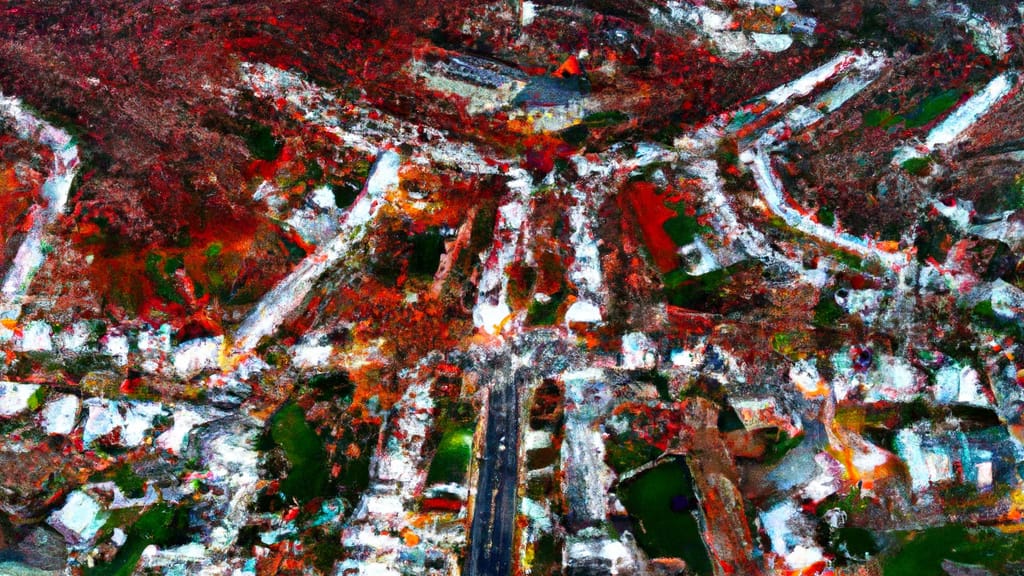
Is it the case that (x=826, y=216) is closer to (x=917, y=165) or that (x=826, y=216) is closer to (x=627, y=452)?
(x=917, y=165)

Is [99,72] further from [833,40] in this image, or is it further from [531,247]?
[833,40]

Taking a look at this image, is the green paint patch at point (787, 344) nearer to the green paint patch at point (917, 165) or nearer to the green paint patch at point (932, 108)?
the green paint patch at point (917, 165)

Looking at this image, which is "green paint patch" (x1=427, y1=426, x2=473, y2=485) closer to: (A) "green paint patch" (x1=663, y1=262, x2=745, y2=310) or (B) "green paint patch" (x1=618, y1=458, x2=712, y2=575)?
(B) "green paint patch" (x1=618, y1=458, x2=712, y2=575)

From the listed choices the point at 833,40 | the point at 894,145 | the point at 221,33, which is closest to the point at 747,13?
the point at 833,40

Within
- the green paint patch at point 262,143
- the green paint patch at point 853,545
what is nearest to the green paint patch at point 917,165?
the green paint patch at point 853,545

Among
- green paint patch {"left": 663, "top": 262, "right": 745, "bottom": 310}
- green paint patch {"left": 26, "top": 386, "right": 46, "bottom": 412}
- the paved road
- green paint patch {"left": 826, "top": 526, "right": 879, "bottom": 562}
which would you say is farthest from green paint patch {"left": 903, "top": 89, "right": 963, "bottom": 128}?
green paint patch {"left": 26, "top": 386, "right": 46, "bottom": 412}

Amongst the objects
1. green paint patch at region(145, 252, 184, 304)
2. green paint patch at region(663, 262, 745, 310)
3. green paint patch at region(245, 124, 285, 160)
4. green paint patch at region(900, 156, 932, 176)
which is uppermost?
green paint patch at region(900, 156, 932, 176)
